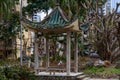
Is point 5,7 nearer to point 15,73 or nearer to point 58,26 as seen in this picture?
point 58,26

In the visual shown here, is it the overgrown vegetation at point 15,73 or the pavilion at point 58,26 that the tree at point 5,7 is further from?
the overgrown vegetation at point 15,73

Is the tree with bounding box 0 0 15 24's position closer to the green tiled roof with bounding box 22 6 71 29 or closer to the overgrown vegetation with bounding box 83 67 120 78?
the green tiled roof with bounding box 22 6 71 29

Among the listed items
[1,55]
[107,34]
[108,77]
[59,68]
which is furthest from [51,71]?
[1,55]

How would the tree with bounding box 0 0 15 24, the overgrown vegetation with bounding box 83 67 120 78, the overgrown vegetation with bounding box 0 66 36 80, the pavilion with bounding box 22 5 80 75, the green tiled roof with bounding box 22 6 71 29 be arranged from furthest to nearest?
1. the tree with bounding box 0 0 15 24
2. the overgrown vegetation with bounding box 83 67 120 78
3. the green tiled roof with bounding box 22 6 71 29
4. the pavilion with bounding box 22 5 80 75
5. the overgrown vegetation with bounding box 0 66 36 80

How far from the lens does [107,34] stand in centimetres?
2900

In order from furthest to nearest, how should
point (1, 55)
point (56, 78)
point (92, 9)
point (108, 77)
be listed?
point (1, 55) < point (92, 9) < point (108, 77) < point (56, 78)

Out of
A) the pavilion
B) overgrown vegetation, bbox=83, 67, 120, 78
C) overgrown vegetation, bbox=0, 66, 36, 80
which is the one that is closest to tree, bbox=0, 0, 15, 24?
the pavilion

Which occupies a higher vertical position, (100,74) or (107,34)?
(107,34)

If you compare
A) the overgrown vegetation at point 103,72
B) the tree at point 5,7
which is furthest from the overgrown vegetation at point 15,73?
the tree at point 5,7

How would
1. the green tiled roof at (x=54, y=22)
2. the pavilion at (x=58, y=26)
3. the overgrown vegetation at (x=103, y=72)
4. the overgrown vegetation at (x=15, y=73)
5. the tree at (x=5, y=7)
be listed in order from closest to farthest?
1. the overgrown vegetation at (x=15, y=73)
2. the pavilion at (x=58, y=26)
3. the green tiled roof at (x=54, y=22)
4. the overgrown vegetation at (x=103, y=72)
5. the tree at (x=5, y=7)

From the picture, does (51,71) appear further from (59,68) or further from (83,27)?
(83,27)

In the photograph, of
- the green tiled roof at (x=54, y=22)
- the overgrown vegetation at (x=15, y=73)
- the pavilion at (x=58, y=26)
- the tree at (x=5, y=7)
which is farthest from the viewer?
the tree at (x=5, y=7)

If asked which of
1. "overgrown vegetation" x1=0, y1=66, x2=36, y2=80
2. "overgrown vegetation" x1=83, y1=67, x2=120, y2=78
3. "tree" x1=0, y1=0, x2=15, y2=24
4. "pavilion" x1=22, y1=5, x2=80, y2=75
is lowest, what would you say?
"overgrown vegetation" x1=83, y1=67, x2=120, y2=78

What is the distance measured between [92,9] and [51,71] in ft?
40.3
